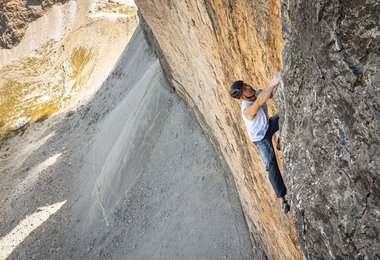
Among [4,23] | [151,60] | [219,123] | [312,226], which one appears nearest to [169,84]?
[151,60]

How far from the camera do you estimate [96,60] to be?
173ft

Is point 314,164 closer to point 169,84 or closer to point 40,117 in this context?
point 169,84

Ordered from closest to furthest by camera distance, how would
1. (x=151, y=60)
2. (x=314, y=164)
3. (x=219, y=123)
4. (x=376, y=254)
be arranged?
(x=376, y=254)
(x=314, y=164)
(x=219, y=123)
(x=151, y=60)

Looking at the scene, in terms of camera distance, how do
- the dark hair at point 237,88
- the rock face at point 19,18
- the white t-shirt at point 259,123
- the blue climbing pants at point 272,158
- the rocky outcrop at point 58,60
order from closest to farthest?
1. the dark hair at point 237,88
2. the white t-shirt at point 259,123
3. the blue climbing pants at point 272,158
4. the rocky outcrop at point 58,60
5. the rock face at point 19,18

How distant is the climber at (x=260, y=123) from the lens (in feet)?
22.0

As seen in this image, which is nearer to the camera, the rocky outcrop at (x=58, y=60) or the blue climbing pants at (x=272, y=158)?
the blue climbing pants at (x=272, y=158)

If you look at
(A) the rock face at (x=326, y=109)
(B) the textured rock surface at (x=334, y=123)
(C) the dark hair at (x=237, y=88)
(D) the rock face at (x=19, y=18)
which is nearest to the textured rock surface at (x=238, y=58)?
(A) the rock face at (x=326, y=109)

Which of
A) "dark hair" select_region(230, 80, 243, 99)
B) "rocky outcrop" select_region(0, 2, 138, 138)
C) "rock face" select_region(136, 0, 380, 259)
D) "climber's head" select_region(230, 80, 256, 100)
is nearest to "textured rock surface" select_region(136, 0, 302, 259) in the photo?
"rock face" select_region(136, 0, 380, 259)

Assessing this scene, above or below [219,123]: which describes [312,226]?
above

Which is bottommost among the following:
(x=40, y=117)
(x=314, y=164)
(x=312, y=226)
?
(x=40, y=117)

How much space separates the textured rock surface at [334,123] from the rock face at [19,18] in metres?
70.1

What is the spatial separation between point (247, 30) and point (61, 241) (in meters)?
24.7

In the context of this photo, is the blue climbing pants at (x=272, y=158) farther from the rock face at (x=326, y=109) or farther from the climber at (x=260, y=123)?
the rock face at (x=326, y=109)

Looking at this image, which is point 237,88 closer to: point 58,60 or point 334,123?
point 334,123
